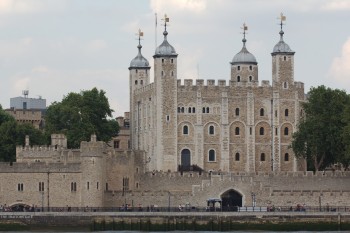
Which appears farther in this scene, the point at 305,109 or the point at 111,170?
the point at 305,109

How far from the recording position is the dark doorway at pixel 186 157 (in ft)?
436

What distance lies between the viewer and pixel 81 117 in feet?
445

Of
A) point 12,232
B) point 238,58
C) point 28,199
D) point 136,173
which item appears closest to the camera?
point 12,232

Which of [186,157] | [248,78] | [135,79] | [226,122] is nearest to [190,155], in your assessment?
[186,157]

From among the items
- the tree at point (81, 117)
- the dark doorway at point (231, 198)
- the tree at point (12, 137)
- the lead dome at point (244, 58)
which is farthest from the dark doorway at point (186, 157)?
the dark doorway at point (231, 198)

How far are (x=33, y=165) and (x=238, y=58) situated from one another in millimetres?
34447

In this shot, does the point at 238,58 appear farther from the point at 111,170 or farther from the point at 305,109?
the point at 111,170

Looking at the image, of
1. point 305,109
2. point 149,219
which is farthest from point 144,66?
point 149,219

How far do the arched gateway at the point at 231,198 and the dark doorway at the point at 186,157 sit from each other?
16.6 meters

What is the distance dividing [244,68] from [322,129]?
657 inches

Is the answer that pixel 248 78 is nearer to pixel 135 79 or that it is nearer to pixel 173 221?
pixel 135 79

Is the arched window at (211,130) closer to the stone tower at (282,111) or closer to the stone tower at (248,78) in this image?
the stone tower at (248,78)

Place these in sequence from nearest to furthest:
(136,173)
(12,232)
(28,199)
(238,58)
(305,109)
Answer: (12,232) → (28,199) → (136,173) → (305,109) → (238,58)

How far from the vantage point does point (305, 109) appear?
5032 inches
